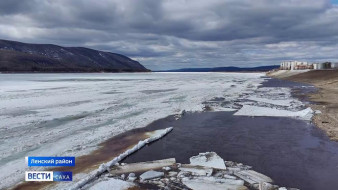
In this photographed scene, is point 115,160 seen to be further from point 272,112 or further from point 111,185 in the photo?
point 272,112

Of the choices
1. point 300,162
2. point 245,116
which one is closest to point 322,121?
point 245,116

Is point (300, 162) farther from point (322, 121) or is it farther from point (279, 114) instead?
point (279, 114)

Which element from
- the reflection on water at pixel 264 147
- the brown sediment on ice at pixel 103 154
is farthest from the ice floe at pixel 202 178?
the brown sediment on ice at pixel 103 154

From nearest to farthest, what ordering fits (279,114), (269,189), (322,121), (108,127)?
(269,189) → (108,127) → (322,121) → (279,114)

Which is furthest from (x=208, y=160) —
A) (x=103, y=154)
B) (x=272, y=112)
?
(x=272, y=112)

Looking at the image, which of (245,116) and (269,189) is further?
(245,116)

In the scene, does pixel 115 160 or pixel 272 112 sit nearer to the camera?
pixel 115 160
